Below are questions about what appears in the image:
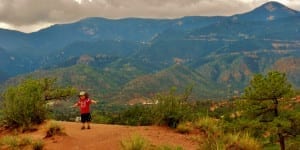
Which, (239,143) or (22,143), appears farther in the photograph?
(22,143)

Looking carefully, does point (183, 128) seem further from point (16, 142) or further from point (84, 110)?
point (16, 142)

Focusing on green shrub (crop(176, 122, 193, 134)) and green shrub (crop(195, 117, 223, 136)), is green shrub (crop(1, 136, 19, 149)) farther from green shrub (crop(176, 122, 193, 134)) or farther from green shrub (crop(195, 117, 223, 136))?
green shrub (crop(195, 117, 223, 136))

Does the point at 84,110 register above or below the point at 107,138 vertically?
above

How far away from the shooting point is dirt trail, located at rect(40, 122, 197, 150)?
17484 millimetres

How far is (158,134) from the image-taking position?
1958 centimetres

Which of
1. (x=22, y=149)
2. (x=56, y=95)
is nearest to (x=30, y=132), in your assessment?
(x=22, y=149)

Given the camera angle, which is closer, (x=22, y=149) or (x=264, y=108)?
(x=22, y=149)

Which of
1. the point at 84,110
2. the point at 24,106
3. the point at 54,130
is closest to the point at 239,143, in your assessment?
the point at 54,130

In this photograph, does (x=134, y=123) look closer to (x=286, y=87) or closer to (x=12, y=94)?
(x=12, y=94)

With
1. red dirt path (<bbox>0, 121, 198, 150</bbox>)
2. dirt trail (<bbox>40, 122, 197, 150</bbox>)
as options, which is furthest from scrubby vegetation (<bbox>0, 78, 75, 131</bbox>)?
dirt trail (<bbox>40, 122, 197, 150</bbox>)

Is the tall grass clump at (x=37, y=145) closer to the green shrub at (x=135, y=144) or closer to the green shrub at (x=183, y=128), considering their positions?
the green shrub at (x=135, y=144)

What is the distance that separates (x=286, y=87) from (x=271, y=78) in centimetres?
71

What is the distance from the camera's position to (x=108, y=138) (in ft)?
61.4

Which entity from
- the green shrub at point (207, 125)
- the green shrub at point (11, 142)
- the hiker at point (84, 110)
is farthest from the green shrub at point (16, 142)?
the green shrub at point (207, 125)
